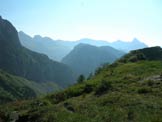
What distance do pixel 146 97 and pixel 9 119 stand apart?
498 inches

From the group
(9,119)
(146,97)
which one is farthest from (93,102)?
(9,119)

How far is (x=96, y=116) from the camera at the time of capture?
23.6 meters

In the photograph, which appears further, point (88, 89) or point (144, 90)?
point (88, 89)

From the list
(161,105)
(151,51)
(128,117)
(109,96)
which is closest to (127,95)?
(109,96)

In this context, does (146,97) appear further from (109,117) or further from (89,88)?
(89,88)

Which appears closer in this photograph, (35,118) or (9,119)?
(35,118)

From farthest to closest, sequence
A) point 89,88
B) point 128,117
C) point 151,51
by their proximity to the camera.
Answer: point 151,51
point 89,88
point 128,117

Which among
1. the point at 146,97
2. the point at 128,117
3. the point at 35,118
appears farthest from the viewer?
the point at 146,97

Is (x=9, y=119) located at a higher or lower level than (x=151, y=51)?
lower

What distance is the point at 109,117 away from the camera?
23250 millimetres

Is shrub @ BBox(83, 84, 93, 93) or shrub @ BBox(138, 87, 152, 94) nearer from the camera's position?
shrub @ BBox(138, 87, 152, 94)

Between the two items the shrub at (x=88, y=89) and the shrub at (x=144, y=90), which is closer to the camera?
the shrub at (x=144, y=90)

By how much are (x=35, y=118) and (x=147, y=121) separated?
917cm

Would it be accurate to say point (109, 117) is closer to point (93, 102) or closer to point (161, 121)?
point (161, 121)
